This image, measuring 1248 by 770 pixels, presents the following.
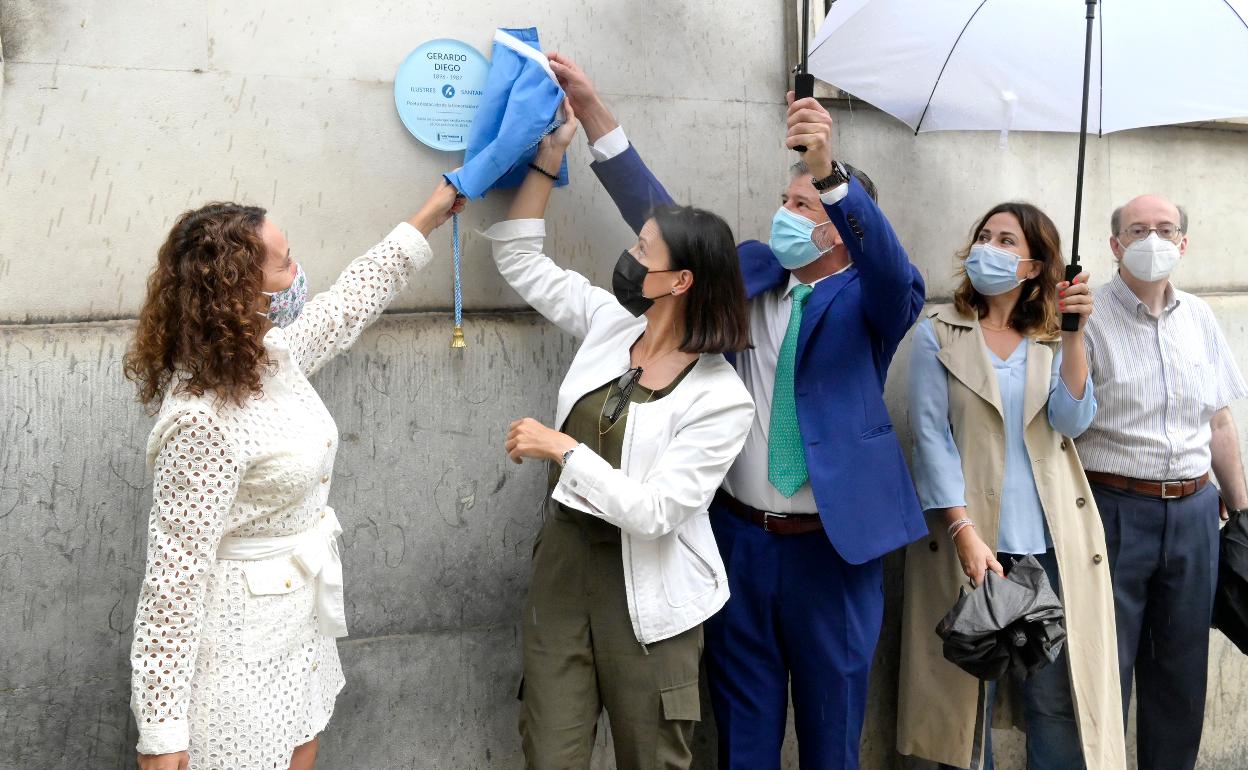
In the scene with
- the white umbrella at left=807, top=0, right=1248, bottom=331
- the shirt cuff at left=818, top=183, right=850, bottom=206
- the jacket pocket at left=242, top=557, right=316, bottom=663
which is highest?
the white umbrella at left=807, top=0, right=1248, bottom=331

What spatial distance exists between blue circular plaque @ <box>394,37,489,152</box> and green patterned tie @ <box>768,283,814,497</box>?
113 centimetres

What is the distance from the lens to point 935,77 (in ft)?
12.0

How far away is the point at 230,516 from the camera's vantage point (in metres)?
2.49

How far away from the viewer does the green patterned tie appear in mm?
3197

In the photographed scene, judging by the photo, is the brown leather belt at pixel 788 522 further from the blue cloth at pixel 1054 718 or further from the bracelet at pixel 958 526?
the blue cloth at pixel 1054 718

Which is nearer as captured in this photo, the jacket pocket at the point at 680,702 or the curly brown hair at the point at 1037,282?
the jacket pocket at the point at 680,702

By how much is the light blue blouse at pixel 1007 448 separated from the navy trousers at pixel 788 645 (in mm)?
454

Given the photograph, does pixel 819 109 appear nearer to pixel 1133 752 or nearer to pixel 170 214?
pixel 170 214

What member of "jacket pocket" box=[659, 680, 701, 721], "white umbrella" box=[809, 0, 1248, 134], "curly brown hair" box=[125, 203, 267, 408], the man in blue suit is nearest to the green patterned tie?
the man in blue suit

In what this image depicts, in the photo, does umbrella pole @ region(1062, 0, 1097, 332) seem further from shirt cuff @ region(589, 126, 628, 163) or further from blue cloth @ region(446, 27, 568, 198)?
blue cloth @ region(446, 27, 568, 198)

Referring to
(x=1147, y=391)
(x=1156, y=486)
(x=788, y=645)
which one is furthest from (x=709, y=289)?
(x=1156, y=486)

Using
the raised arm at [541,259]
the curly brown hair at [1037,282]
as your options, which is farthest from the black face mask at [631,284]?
the curly brown hair at [1037,282]

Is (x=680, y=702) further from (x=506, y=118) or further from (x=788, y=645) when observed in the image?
(x=506, y=118)

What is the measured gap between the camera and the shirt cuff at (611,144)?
3.34 metres
